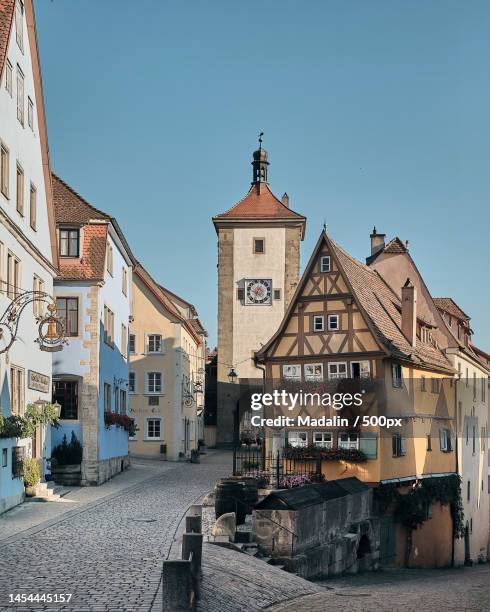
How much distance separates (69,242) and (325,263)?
31.5ft

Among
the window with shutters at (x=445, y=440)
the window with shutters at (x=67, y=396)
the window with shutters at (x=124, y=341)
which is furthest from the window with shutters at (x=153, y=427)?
the window with shutters at (x=67, y=396)

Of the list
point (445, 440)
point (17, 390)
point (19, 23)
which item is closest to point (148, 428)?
point (445, 440)

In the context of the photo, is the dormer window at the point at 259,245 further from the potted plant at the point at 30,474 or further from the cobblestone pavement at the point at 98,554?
the potted plant at the point at 30,474

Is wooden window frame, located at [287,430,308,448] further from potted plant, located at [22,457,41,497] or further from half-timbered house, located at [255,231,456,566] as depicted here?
potted plant, located at [22,457,41,497]

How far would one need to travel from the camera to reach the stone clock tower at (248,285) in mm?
71750

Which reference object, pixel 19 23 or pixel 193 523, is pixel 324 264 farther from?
pixel 193 523

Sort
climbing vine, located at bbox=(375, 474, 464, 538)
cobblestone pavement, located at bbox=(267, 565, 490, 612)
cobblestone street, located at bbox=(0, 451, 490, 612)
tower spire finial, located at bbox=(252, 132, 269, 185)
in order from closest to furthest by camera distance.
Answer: cobblestone street, located at bbox=(0, 451, 490, 612)
cobblestone pavement, located at bbox=(267, 565, 490, 612)
climbing vine, located at bbox=(375, 474, 464, 538)
tower spire finial, located at bbox=(252, 132, 269, 185)

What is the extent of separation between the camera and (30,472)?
89.6ft

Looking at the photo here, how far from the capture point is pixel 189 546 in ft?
46.6

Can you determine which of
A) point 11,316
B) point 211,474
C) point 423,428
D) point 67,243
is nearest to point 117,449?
point 211,474

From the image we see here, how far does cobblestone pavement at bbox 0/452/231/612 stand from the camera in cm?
1352

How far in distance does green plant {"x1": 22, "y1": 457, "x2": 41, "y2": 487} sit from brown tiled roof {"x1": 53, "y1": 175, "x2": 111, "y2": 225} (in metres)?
10.9

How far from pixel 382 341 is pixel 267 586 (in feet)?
64.8

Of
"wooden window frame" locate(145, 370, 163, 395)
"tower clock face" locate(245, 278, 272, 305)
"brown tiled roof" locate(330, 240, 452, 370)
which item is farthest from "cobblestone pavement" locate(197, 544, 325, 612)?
"tower clock face" locate(245, 278, 272, 305)
